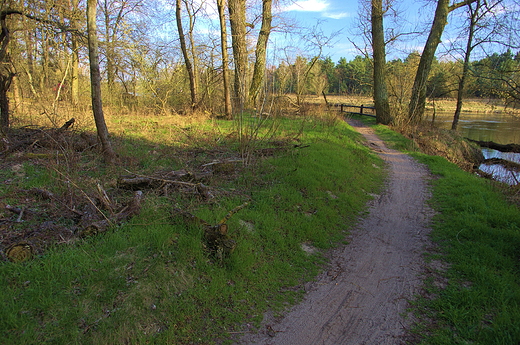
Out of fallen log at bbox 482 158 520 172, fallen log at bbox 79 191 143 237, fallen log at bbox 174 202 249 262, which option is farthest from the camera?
fallen log at bbox 482 158 520 172

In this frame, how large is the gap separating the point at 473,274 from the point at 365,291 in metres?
1.60

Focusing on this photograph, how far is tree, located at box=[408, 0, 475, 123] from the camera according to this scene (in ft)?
56.0

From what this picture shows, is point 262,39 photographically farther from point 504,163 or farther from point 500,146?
point 500,146

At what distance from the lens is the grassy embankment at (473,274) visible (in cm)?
313


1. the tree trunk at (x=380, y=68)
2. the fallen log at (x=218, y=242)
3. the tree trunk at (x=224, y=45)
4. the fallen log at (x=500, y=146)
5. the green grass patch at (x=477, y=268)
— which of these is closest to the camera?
the green grass patch at (x=477, y=268)

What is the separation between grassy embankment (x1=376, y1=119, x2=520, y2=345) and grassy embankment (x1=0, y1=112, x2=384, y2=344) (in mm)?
1576

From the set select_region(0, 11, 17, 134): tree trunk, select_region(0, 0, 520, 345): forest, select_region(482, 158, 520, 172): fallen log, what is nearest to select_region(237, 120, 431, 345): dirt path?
select_region(0, 0, 520, 345): forest

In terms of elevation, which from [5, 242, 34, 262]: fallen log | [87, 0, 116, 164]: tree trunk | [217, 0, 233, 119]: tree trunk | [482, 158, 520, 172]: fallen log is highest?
[217, 0, 233, 119]: tree trunk

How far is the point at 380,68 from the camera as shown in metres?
19.8

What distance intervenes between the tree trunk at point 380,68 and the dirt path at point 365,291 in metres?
14.9

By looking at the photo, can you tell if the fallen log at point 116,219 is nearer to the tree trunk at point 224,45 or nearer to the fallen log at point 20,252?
the fallen log at point 20,252

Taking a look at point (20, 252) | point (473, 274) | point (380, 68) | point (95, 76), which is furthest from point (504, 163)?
point (20, 252)

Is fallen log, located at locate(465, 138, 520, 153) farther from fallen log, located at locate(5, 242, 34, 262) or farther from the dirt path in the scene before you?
fallen log, located at locate(5, 242, 34, 262)

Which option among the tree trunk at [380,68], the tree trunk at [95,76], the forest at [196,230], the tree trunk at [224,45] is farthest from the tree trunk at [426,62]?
the tree trunk at [95,76]
